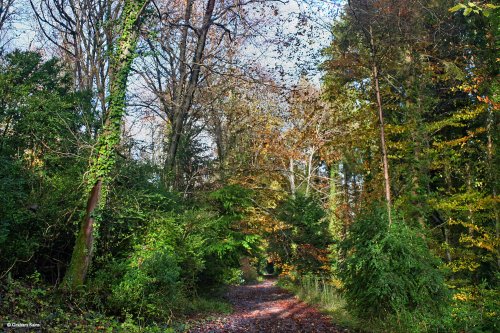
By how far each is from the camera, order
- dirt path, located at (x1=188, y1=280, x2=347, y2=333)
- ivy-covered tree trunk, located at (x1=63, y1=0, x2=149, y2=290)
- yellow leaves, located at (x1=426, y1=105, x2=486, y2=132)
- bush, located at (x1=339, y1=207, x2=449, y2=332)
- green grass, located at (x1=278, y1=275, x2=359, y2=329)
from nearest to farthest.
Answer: bush, located at (x1=339, y1=207, x2=449, y2=332), ivy-covered tree trunk, located at (x1=63, y1=0, x2=149, y2=290), dirt path, located at (x1=188, y1=280, x2=347, y2=333), green grass, located at (x1=278, y1=275, x2=359, y2=329), yellow leaves, located at (x1=426, y1=105, x2=486, y2=132)

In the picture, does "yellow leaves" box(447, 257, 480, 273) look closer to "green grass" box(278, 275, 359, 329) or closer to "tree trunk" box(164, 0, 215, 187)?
"green grass" box(278, 275, 359, 329)

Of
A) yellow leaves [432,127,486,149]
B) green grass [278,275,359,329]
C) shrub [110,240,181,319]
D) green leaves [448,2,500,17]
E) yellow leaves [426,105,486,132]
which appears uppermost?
yellow leaves [426,105,486,132]

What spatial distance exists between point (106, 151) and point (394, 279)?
6717 mm

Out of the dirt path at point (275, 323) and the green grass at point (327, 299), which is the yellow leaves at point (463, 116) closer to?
the green grass at point (327, 299)

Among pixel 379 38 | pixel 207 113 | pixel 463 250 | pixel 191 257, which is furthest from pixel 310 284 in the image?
pixel 379 38

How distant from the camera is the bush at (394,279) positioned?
24.5ft

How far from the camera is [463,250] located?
11.8 m

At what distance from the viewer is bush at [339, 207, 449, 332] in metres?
7.46

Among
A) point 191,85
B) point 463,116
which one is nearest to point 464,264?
point 463,116

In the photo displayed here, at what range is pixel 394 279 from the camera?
7.56 metres

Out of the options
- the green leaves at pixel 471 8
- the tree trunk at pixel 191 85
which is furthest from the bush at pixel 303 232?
the green leaves at pixel 471 8

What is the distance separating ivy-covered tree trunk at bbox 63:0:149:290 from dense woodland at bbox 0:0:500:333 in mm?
40

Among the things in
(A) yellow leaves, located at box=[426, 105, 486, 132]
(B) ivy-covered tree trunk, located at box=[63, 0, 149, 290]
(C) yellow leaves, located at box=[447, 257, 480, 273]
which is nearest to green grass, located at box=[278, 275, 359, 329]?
(C) yellow leaves, located at box=[447, 257, 480, 273]

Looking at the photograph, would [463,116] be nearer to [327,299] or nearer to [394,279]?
[394,279]
